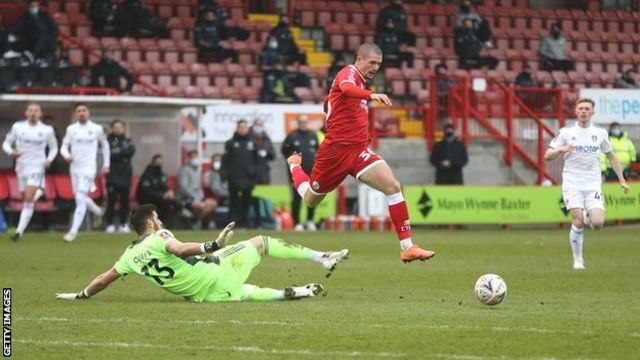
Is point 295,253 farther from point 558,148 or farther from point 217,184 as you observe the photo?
point 217,184

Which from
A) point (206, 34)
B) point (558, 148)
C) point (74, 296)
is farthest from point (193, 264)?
point (206, 34)

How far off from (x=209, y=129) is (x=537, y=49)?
11.2m

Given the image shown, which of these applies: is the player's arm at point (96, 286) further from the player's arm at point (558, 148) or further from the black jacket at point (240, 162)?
the black jacket at point (240, 162)

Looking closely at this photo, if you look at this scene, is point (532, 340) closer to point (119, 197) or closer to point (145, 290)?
point (145, 290)

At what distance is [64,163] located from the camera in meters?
28.7

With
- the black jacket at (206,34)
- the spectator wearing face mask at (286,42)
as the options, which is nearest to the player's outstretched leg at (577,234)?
the spectator wearing face mask at (286,42)

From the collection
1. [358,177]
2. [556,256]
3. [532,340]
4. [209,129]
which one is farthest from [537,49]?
[532,340]

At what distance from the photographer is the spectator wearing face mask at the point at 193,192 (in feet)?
91.8

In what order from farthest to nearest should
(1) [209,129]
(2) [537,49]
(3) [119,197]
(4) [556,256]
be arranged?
(2) [537,49], (1) [209,129], (3) [119,197], (4) [556,256]

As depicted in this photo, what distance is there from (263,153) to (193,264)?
50.9ft

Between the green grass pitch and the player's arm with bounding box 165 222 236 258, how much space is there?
21.3 inches

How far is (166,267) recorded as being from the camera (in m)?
12.4

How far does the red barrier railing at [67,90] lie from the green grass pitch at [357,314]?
8.70 m

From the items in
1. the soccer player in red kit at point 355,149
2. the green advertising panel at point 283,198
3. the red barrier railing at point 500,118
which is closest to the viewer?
the soccer player in red kit at point 355,149
